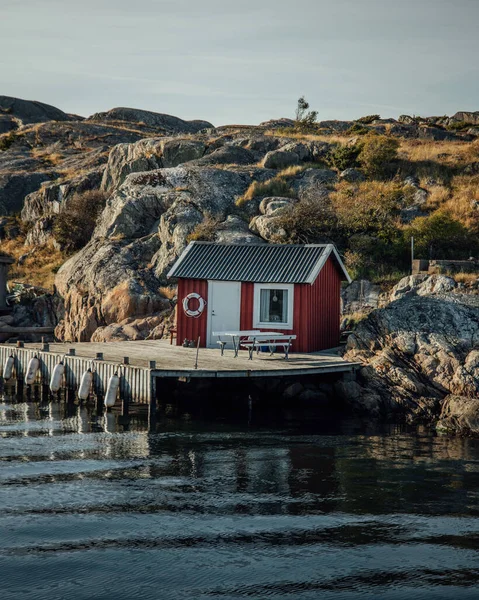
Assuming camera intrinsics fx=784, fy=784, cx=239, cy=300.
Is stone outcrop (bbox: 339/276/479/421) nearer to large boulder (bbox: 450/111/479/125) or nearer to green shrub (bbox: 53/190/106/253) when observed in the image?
green shrub (bbox: 53/190/106/253)

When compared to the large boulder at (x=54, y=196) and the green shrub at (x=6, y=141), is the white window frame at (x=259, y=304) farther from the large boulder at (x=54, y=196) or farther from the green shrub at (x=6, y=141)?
the green shrub at (x=6, y=141)

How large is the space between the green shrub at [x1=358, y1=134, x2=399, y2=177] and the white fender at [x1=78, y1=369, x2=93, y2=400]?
24.8 metres

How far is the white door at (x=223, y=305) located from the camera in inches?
1128

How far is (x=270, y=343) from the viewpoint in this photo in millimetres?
27297

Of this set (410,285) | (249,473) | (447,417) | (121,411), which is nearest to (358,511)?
(249,473)

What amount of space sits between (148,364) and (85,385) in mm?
2263

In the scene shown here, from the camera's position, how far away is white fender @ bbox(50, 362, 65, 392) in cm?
2680

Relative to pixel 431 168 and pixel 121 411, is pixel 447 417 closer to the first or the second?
pixel 121 411

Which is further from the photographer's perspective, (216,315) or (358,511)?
(216,315)

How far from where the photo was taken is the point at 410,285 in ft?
104

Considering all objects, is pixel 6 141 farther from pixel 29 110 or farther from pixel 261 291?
pixel 261 291

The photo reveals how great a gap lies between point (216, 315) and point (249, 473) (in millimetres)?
11242

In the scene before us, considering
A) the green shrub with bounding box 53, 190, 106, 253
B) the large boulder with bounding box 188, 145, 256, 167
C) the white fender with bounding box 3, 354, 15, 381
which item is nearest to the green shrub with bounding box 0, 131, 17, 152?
the green shrub with bounding box 53, 190, 106, 253

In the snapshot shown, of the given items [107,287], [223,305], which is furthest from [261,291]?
[107,287]
